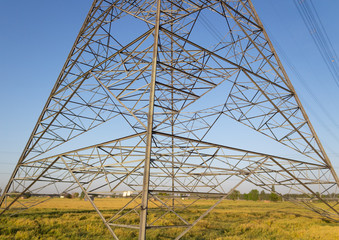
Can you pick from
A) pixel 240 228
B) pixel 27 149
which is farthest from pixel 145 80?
pixel 240 228

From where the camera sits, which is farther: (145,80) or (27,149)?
(145,80)

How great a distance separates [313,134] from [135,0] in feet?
50.1

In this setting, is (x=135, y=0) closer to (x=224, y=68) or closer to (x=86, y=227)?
(x=224, y=68)

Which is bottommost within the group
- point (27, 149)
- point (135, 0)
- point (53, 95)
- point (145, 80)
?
point (27, 149)

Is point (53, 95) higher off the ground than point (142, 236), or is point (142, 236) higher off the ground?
point (53, 95)

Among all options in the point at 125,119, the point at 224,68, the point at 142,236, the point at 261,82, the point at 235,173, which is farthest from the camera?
the point at 125,119

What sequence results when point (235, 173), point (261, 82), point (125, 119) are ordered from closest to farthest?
1. point (235, 173)
2. point (261, 82)
3. point (125, 119)

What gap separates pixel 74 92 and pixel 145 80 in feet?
18.6

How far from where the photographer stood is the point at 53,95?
18.1 meters

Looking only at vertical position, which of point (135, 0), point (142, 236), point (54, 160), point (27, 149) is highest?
point (135, 0)

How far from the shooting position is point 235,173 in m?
12.9

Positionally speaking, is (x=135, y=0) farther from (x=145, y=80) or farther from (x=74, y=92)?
(x=74, y=92)

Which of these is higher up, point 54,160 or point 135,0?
point 135,0

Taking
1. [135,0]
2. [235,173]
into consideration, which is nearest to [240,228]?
[235,173]
